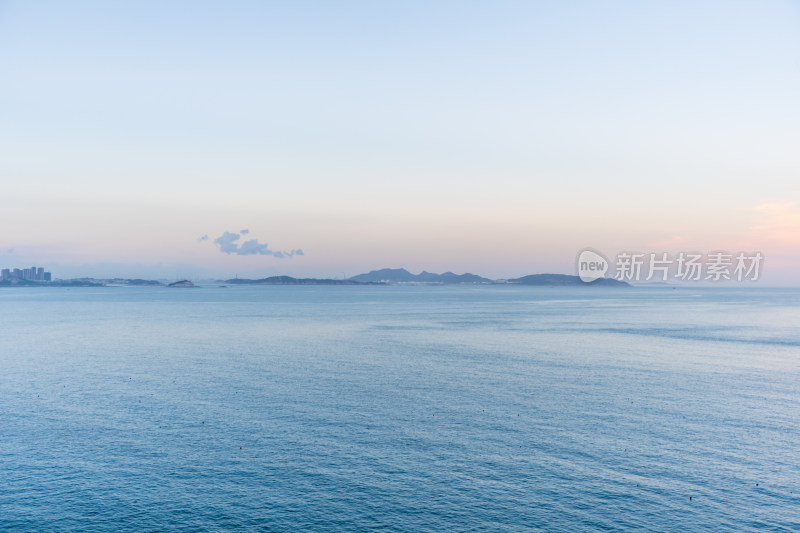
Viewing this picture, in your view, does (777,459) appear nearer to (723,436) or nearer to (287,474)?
(723,436)

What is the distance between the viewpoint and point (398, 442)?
59.7 meters

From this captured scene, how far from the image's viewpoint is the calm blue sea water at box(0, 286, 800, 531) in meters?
45.1

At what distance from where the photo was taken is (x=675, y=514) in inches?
1747

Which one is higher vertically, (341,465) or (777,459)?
(777,459)

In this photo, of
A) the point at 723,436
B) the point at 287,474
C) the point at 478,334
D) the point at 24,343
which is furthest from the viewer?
the point at 478,334

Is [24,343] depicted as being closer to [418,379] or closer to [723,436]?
[418,379]

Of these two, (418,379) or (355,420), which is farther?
(418,379)

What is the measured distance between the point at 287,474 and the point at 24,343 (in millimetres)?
115930

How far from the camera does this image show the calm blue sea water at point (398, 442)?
1775 inches

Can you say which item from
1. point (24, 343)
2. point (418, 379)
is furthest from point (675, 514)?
point (24, 343)

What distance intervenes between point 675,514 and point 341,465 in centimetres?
3066

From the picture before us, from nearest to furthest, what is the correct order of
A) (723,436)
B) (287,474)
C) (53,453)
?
(287,474), (53,453), (723,436)

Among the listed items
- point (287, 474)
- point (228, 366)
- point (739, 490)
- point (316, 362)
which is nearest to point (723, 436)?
point (739, 490)

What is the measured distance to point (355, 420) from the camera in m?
66.9
